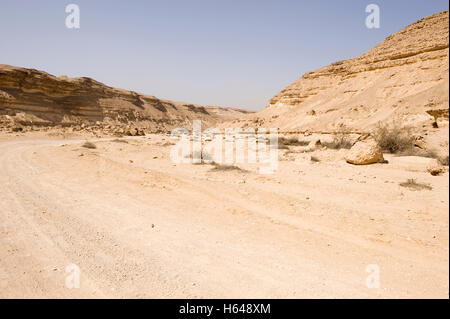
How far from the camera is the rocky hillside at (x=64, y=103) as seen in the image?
26867 millimetres

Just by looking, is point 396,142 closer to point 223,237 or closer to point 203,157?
point 203,157

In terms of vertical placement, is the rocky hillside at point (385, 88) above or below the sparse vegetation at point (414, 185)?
above

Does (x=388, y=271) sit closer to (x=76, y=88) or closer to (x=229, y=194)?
(x=229, y=194)

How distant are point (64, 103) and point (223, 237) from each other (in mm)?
36523

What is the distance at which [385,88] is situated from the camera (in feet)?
63.4

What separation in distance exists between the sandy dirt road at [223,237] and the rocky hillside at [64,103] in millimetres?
26927

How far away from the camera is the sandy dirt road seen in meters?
2.36

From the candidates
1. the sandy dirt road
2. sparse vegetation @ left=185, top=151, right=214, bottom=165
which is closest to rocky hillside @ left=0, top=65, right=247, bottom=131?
sparse vegetation @ left=185, top=151, right=214, bottom=165

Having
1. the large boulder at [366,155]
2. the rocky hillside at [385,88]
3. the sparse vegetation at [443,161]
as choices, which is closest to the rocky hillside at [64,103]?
→ the rocky hillside at [385,88]

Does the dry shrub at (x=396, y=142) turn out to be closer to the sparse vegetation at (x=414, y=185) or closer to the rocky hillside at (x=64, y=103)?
the sparse vegetation at (x=414, y=185)

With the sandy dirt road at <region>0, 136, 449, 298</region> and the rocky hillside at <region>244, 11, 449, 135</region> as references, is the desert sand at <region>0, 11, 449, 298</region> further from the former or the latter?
the rocky hillside at <region>244, 11, 449, 135</region>

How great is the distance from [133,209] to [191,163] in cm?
450

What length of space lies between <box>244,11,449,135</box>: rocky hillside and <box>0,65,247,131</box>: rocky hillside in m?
22.6

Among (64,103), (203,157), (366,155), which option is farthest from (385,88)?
(64,103)
